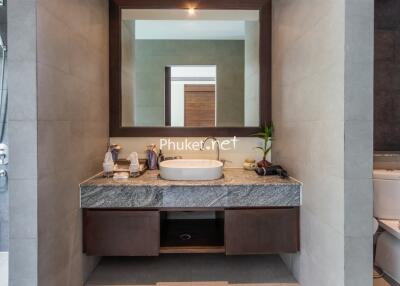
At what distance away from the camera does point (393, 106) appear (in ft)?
7.25

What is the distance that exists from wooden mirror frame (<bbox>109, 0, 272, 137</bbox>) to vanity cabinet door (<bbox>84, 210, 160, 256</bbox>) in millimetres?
852

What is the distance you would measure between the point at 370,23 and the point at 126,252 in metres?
1.98

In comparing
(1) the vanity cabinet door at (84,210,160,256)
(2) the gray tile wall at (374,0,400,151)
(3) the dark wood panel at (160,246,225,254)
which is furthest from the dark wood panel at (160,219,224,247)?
Answer: (2) the gray tile wall at (374,0,400,151)

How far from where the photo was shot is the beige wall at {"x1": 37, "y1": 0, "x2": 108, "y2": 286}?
138 centimetres

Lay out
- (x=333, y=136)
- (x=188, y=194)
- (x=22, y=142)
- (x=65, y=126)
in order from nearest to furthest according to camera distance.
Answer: (x=22, y=142) → (x=333, y=136) → (x=65, y=126) → (x=188, y=194)

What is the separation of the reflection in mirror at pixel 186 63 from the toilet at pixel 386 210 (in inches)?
47.3

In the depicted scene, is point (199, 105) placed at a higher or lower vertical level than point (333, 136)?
higher

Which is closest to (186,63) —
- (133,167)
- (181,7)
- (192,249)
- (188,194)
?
(181,7)

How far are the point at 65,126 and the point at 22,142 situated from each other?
0.33 m

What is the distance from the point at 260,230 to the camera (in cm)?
191

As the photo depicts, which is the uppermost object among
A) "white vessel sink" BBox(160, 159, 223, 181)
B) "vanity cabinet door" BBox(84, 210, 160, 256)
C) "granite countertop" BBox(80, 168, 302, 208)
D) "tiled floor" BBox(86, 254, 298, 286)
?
"white vessel sink" BBox(160, 159, 223, 181)

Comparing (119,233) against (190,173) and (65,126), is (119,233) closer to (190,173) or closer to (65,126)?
(190,173)

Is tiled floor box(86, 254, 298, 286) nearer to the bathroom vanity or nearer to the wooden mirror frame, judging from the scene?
the bathroom vanity

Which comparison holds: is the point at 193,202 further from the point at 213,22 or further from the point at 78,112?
the point at 213,22
